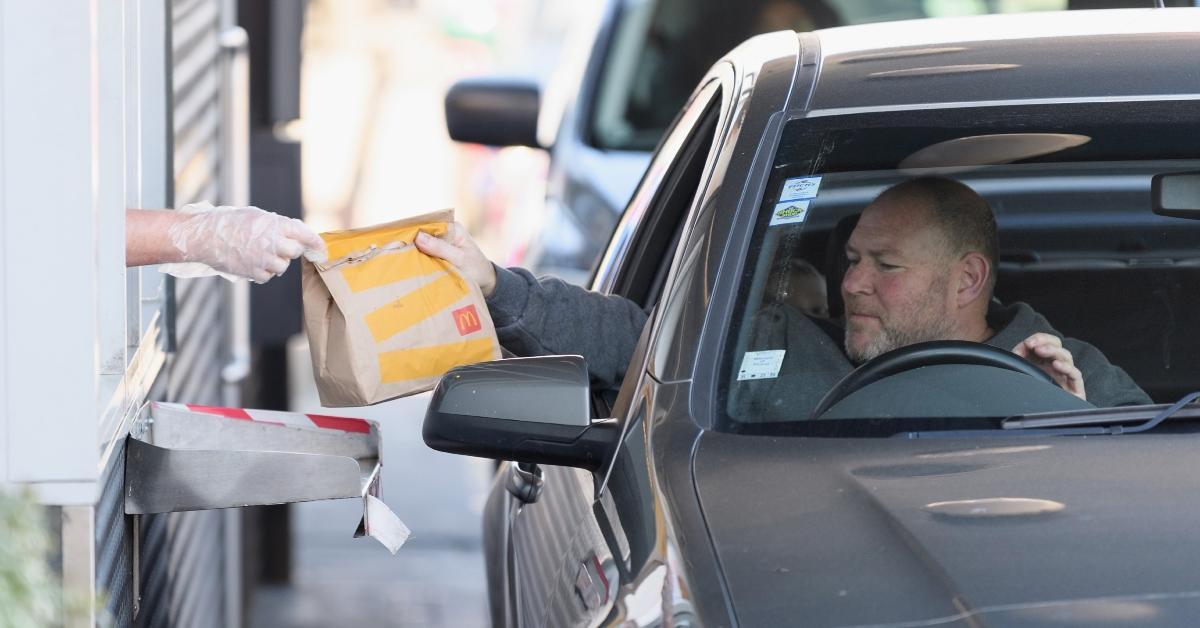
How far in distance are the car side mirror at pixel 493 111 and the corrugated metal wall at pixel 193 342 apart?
38.0 inches

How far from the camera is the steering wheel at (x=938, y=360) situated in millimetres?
2898

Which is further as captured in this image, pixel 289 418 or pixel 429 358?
pixel 289 418

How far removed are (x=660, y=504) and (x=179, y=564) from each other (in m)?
2.29

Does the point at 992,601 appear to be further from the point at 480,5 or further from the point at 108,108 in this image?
the point at 480,5

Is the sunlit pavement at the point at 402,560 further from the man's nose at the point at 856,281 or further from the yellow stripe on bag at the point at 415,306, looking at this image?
the man's nose at the point at 856,281

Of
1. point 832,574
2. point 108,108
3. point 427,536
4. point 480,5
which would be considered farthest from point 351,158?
point 832,574

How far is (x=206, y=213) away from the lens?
10.0 feet

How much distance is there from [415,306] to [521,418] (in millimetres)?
476

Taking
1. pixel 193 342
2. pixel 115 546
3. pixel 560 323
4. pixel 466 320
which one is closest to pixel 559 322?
pixel 560 323

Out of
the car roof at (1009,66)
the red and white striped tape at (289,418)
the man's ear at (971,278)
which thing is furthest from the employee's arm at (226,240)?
the man's ear at (971,278)

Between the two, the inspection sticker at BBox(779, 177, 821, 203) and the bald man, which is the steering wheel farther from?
the inspection sticker at BBox(779, 177, 821, 203)

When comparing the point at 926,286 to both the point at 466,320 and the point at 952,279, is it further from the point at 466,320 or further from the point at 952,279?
the point at 466,320

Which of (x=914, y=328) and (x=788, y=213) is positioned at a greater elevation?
(x=788, y=213)

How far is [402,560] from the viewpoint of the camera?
748 cm
